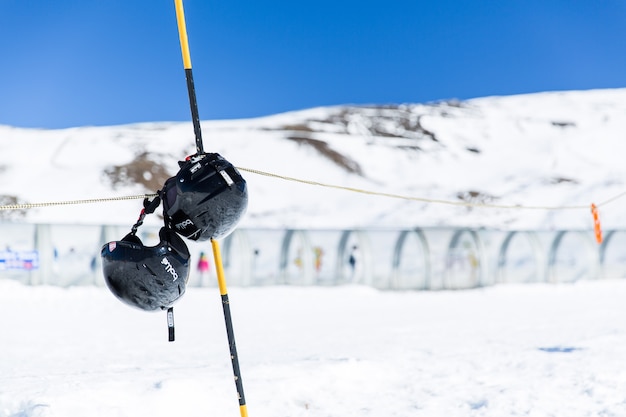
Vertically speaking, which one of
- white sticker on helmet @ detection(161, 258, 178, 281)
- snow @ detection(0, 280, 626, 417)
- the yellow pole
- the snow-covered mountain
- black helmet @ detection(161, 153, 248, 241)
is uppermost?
the snow-covered mountain

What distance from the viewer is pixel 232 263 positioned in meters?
18.9

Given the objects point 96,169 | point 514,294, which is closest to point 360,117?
point 96,169

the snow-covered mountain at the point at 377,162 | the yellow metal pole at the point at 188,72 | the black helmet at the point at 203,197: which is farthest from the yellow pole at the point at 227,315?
the snow-covered mountain at the point at 377,162

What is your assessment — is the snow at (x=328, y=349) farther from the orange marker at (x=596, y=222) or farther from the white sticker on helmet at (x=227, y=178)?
the white sticker on helmet at (x=227, y=178)

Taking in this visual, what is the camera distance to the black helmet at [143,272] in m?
Answer: 3.54

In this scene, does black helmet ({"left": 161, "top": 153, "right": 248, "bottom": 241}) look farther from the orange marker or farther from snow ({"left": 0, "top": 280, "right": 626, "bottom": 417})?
the orange marker

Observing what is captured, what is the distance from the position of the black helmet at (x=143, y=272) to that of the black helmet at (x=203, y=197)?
0.14 metres

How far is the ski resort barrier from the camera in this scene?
56.4 ft

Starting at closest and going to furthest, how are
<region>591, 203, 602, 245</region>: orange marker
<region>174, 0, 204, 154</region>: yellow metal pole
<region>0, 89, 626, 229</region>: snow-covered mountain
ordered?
<region>174, 0, 204, 154</region>: yellow metal pole
<region>591, 203, 602, 245</region>: orange marker
<region>0, 89, 626, 229</region>: snow-covered mountain

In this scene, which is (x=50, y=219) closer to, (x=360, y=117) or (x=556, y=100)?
(x=360, y=117)

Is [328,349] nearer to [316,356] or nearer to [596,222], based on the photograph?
[316,356]

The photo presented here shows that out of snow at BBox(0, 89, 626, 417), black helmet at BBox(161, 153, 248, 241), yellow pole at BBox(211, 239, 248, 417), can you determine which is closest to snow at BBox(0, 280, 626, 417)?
snow at BBox(0, 89, 626, 417)

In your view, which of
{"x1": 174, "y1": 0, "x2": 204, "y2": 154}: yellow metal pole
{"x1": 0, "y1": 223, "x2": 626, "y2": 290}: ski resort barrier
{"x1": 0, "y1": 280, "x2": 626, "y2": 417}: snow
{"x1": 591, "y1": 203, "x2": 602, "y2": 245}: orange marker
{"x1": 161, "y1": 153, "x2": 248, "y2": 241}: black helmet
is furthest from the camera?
{"x1": 0, "y1": 223, "x2": 626, "y2": 290}: ski resort barrier

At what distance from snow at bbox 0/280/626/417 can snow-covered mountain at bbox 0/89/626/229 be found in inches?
986
